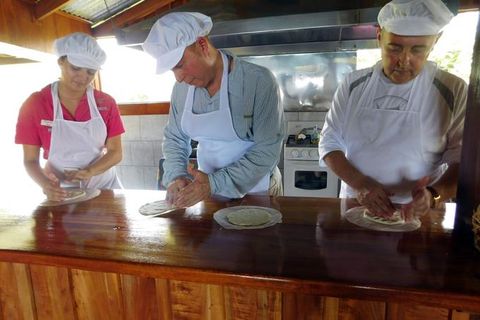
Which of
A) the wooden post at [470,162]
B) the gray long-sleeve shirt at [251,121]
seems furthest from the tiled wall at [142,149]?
the wooden post at [470,162]

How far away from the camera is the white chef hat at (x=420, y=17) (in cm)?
107

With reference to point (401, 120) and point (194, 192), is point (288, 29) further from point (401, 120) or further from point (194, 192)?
point (194, 192)

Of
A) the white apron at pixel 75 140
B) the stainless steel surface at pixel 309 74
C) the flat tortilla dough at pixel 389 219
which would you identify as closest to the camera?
the flat tortilla dough at pixel 389 219

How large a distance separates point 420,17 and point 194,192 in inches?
38.5

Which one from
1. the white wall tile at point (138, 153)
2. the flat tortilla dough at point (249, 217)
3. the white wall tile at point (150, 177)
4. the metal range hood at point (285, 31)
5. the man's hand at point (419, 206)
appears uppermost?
the metal range hood at point (285, 31)

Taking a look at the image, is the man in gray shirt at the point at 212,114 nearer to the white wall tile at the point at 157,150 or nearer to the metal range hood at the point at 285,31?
Answer: the metal range hood at the point at 285,31

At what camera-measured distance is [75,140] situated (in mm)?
1660

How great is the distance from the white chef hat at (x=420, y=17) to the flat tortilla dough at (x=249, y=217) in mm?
780

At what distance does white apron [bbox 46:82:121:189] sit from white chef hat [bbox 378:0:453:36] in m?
1.45

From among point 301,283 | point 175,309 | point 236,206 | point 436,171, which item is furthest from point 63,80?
point 436,171

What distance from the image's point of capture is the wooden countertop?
65 centimetres

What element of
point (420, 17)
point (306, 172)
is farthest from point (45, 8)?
point (420, 17)

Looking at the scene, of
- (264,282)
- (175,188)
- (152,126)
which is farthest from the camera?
(152,126)

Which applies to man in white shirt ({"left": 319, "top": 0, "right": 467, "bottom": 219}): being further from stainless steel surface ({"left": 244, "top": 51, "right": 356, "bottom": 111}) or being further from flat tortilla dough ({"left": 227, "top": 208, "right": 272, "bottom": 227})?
stainless steel surface ({"left": 244, "top": 51, "right": 356, "bottom": 111})
